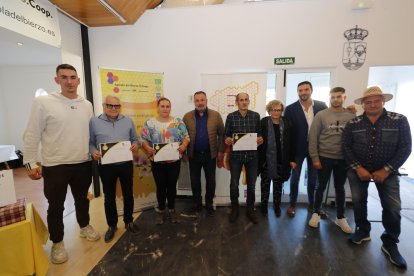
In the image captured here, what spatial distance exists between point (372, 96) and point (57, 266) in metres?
3.41

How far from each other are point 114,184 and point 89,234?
0.65 metres

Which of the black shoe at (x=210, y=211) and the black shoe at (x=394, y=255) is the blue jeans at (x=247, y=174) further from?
the black shoe at (x=394, y=255)

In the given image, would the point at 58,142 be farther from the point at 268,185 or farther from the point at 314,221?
the point at 314,221

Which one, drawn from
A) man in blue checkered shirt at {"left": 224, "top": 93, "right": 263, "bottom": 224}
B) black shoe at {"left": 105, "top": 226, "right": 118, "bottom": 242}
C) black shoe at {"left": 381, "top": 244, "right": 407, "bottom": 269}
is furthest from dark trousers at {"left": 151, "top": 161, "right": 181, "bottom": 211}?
black shoe at {"left": 381, "top": 244, "right": 407, "bottom": 269}

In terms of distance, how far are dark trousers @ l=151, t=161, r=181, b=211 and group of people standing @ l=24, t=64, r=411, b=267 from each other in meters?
0.01

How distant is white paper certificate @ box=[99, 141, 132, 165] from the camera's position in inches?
87.5

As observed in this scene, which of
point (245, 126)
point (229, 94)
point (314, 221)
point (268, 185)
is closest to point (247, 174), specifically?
point (268, 185)

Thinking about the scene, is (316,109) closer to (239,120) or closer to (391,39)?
(239,120)

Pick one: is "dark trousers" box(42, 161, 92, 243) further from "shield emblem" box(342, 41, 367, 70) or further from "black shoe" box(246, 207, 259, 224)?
"shield emblem" box(342, 41, 367, 70)

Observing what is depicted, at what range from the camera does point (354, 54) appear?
3113mm

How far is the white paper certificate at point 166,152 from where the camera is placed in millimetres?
2506

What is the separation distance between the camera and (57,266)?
2064 millimetres

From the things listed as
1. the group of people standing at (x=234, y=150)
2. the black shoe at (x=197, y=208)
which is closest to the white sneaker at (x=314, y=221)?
the group of people standing at (x=234, y=150)

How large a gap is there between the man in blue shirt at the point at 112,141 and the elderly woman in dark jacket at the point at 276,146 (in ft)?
5.16
